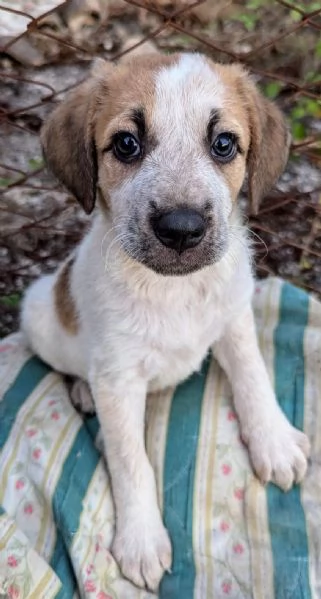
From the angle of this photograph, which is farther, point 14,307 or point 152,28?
point 152,28

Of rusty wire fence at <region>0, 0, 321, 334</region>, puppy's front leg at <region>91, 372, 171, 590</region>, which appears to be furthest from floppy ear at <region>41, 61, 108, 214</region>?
rusty wire fence at <region>0, 0, 321, 334</region>

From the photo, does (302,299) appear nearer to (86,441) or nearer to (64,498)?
(86,441)

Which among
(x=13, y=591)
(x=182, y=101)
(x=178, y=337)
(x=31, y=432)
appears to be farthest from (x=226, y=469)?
(x=182, y=101)

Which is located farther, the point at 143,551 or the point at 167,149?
the point at 143,551

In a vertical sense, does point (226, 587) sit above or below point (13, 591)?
below

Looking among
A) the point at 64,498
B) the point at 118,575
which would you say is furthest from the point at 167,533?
the point at 64,498

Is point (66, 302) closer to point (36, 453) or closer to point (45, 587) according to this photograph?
point (36, 453)

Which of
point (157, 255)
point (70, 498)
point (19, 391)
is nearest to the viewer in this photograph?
point (157, 255)
